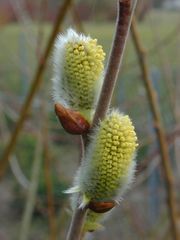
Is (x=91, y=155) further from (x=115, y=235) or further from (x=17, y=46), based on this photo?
(x=17, y=46)

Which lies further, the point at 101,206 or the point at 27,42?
the point at 27,42

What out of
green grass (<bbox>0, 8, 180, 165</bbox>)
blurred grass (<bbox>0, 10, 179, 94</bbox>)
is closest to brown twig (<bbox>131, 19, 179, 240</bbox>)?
blurred grass (<bbox>0, 10, 179, 94</bbox>)

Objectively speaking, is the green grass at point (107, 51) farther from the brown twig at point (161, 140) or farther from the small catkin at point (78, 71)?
the small catkin at point (78, 71)

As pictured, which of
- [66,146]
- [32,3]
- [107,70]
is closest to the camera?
[107,70]

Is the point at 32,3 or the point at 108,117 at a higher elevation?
the point at 32,3

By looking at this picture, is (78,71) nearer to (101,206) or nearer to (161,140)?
(101,206)

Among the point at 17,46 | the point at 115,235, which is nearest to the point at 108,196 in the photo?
the point at 115,235

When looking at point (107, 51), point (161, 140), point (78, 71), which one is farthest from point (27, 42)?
point (78, 71)
